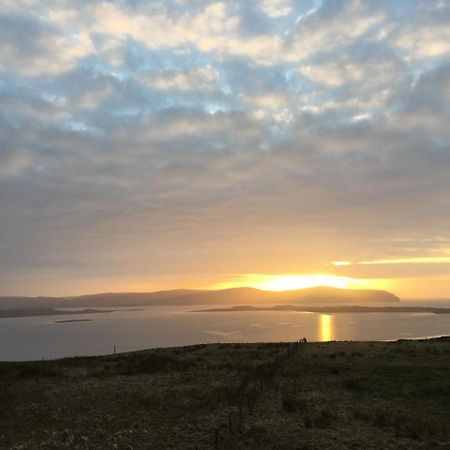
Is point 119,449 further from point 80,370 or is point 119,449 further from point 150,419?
point 80,370

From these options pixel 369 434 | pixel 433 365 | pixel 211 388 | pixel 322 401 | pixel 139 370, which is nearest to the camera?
pixel 369 434

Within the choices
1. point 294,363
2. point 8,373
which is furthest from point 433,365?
point 8,373

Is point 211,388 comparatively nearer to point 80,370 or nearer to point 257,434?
point 257,434

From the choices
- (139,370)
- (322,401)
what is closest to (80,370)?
→ (139,370)

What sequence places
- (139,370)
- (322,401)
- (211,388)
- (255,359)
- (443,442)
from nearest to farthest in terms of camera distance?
(443,442)
(322,401)
(211,388)
(139,370)
(255,359)

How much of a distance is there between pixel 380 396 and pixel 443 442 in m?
8.08

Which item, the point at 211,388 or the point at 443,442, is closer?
the point at 443,442

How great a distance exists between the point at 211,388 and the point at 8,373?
1770cm

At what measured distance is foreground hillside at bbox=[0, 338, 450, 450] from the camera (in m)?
16.1

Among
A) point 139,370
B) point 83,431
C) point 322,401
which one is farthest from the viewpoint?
point 139,370

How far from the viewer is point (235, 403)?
21.6 meters

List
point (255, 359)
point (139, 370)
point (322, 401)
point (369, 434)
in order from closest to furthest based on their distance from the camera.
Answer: point (369, 434), point (322, 401), point (139, 370), point (255, 359)

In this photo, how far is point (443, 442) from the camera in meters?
15.1

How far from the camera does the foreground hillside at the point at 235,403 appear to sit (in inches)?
634
